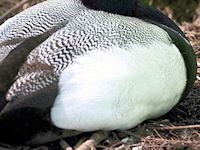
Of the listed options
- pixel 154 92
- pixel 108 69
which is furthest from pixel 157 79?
pixel 108 69

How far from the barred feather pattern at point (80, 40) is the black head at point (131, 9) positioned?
10cm

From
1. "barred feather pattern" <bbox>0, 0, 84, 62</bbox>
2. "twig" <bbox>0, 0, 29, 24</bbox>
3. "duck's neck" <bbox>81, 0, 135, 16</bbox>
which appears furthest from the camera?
"twig" <bbox>0, 0, 29, 24</bbox>

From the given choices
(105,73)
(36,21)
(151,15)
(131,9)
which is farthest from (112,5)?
(105,73)

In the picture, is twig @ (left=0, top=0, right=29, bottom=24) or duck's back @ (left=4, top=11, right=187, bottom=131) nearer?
duck's back @ (left=4, top=11, right=187, bottom=131)

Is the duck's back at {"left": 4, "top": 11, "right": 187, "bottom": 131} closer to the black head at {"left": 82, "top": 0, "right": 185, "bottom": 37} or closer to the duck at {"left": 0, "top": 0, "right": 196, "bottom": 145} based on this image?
the duck at {"left": 0, "top": 0, "right": 196, "bottom": 145}

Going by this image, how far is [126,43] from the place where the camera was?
8.44ft

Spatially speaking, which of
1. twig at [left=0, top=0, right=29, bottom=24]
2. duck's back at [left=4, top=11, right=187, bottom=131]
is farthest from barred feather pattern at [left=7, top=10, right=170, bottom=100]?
twig at [left=0, top=0, right=29, bottom=24]

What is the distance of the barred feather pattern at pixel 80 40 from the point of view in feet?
8.10

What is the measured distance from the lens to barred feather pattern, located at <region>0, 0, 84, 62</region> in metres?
2.64

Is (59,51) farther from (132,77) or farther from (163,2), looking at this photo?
(163,2)

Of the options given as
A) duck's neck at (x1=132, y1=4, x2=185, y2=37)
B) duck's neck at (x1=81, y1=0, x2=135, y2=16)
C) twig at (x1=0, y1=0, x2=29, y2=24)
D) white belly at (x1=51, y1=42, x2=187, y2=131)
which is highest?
duck's neck at (x1=81, y1=0, x2=135, y2=16)

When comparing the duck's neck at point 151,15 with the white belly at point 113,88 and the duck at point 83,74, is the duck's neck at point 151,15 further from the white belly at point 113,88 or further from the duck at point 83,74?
the white belly at point 113,88

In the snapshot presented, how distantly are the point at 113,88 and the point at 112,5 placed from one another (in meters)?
0.53

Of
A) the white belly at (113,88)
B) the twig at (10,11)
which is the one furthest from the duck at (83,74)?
the twig at (10,11)
